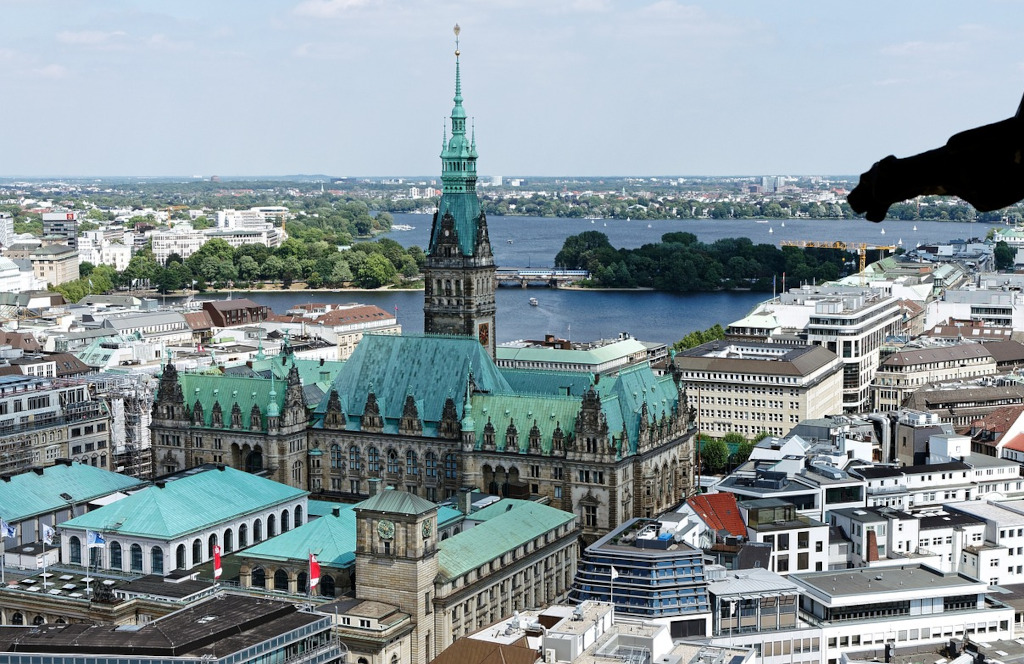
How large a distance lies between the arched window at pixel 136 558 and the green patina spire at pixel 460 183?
92.7 feet

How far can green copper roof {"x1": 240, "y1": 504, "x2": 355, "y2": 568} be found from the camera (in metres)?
64.4

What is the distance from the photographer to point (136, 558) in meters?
68.2

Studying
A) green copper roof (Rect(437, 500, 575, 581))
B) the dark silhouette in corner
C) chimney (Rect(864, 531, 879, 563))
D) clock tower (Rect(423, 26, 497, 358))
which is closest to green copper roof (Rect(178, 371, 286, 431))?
clock tower (Rect(423, 26, 497, 358))

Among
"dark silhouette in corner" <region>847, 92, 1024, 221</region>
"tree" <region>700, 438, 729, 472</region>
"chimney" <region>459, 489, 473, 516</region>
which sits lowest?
"tree" <region>700, 438, 729, 472</region>

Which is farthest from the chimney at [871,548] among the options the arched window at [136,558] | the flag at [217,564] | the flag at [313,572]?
the arched window at [136,558]

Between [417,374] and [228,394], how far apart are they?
1172 centimetres

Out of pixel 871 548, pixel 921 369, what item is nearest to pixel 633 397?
pixel 871 548

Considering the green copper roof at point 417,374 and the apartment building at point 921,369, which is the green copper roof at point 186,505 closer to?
the green copper roof at point 417,374

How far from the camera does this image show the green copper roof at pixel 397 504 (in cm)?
5909

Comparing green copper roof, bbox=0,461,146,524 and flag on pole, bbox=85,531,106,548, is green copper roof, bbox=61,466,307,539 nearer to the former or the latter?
flag on pole, bbox=85,531,106,548

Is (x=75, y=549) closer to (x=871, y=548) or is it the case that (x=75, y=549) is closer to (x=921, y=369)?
(x=871, y=548)

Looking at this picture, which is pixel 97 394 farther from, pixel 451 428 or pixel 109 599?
pixel 109 599

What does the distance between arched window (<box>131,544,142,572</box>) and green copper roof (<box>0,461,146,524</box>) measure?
8.06 metres

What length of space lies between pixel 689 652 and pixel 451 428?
26020mm
